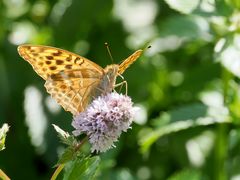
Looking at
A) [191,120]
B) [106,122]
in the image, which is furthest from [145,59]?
[106,122]

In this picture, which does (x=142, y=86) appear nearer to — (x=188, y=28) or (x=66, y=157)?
(x=188, y=28)

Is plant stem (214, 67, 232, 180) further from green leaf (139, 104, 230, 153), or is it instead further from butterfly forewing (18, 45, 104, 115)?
butterfly forewing (18, 45, 104, 115)

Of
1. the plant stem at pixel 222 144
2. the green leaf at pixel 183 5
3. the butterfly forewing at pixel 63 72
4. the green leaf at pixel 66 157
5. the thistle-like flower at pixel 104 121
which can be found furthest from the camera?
the plant stem at pixel 222 144

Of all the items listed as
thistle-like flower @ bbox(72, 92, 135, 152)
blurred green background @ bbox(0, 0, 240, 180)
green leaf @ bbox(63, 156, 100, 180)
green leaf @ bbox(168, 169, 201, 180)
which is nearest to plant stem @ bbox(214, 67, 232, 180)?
blurred green background @ bbox(0, 0, 240, 180)

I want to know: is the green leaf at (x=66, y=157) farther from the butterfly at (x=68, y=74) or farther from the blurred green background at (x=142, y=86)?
the blurred green background at (x=142, y=86)

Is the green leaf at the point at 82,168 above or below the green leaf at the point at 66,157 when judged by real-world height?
below

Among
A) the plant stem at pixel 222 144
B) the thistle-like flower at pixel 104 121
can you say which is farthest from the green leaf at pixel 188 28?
the thistle-like flower at pixel 104 121

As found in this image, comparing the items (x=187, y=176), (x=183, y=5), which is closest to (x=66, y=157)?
(x=187, y=176)
